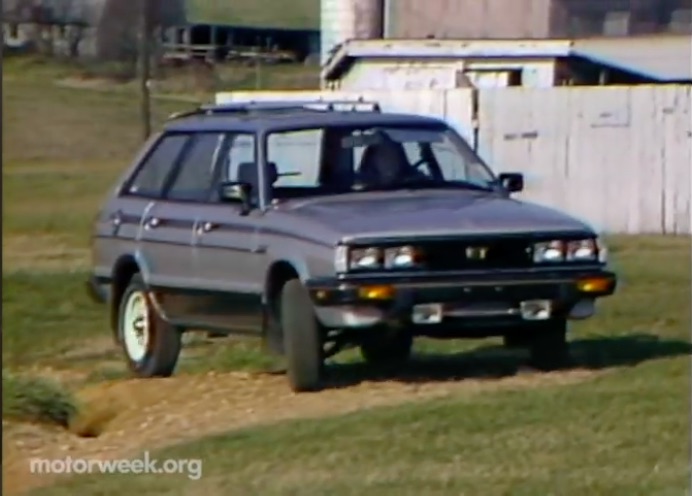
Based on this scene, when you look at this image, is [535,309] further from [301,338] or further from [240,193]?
[240,193]

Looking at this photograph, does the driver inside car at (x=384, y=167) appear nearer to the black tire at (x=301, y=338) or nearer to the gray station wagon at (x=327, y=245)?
the gray station wagon at (x=327, y=245)

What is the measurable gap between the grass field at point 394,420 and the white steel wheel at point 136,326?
270 mm

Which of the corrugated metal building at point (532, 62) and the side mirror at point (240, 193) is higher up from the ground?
the side mirror at point (240, 193)

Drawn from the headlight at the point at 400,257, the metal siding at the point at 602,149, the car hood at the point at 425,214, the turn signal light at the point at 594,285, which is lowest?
the metal siding at the point at 602,149

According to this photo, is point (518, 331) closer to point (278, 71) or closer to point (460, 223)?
point (460, 223)

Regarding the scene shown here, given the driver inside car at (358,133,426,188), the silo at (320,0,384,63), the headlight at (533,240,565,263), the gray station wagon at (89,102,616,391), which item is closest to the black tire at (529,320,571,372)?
the gray station wagon at (89,102,616,391)

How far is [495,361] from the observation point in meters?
11.9

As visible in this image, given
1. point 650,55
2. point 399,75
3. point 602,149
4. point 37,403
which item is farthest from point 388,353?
point 399,75

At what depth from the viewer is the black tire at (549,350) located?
1116cm

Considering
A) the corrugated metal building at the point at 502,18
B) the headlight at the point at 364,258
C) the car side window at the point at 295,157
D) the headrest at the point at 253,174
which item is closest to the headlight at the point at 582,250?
the headlight at the point at 364,258

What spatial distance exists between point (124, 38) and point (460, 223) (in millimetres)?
18592

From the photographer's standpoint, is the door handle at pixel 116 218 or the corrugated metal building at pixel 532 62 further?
the corrugated metal building at pixel 532 62

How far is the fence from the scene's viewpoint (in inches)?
922

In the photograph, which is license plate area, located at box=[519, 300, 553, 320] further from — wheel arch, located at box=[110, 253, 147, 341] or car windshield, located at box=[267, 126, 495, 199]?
wheel arch, located at box=[110, 253, 147, 341]
